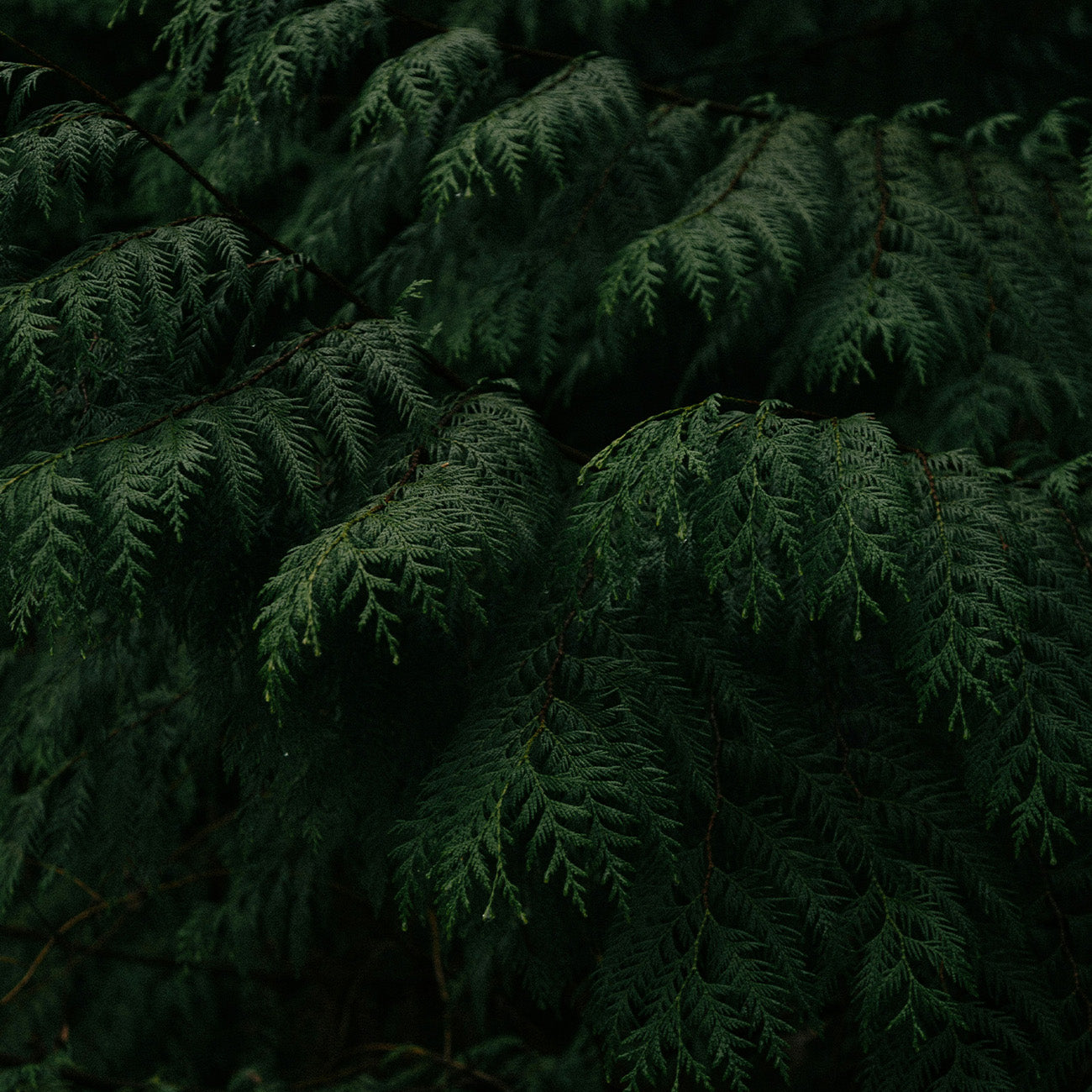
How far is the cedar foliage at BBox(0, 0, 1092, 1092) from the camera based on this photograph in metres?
1.30

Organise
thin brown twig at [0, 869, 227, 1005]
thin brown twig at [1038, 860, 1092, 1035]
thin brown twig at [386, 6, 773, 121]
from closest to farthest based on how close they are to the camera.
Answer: thin brown twig at [1038, 860, 1092, 1035]
thin brown twig at [386, 6, 773, 121]
thin brown twig at [0, 869, 227, 1005]

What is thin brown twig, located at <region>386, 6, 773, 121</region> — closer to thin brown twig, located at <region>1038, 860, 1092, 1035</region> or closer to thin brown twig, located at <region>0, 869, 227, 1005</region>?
thin brown twig, located at <region>1038, 860, 1092, 1035</region>

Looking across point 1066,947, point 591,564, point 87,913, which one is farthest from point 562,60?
point 87,913

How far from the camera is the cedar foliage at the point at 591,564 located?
130 centimetres

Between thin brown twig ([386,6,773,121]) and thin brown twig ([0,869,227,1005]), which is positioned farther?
thin brown twig ([0,869,227,1005])

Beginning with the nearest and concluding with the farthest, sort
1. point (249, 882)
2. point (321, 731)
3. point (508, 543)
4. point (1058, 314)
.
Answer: point (508, 543) < point (321, 731) < point (1058, 314) < point (249, 882)

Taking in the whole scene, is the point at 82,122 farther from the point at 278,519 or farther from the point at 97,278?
the point at 278,519

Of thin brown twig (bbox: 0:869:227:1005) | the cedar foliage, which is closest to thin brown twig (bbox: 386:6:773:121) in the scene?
the cedar foliage

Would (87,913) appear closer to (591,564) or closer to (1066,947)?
(591,564)

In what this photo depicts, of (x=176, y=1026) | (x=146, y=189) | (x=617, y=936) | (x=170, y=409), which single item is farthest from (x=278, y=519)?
(x=176, y=1026)

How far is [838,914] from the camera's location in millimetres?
1393

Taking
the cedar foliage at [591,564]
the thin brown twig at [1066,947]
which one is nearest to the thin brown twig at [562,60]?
the cedar foliage at [591,564]

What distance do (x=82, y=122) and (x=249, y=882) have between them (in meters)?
1.81

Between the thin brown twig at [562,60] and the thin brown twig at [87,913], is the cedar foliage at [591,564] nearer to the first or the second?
the thin brown twig at [562,60]
